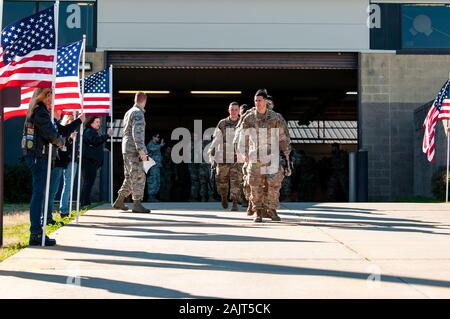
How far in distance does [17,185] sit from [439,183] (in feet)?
34.3

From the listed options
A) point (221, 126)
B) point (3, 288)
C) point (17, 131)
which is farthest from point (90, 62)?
point (3, 288)

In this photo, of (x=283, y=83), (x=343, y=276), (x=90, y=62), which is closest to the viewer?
(x=343, y=276)

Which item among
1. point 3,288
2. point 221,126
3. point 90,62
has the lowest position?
point 3,288

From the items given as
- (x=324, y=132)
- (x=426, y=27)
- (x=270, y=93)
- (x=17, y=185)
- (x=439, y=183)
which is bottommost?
(x=17, y=185)

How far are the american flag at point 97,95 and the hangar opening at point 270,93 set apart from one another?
689 cm

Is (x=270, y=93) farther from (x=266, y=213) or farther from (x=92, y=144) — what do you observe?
(x=266, y=213)

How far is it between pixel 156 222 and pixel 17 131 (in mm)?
11727

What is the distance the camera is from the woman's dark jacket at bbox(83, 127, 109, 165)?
534 inches

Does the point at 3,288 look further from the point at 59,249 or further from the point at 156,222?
the point at 156,222

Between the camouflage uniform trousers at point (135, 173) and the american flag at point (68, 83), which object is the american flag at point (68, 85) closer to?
the american flag at point (68, 83)

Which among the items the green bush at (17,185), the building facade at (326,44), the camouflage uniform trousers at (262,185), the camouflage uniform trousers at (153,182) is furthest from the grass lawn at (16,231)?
the building facade at (326,44)

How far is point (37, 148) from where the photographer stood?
7.03 meters

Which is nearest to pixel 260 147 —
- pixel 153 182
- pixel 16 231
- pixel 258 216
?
pixel 258 216

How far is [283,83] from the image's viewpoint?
2814 centimetres
